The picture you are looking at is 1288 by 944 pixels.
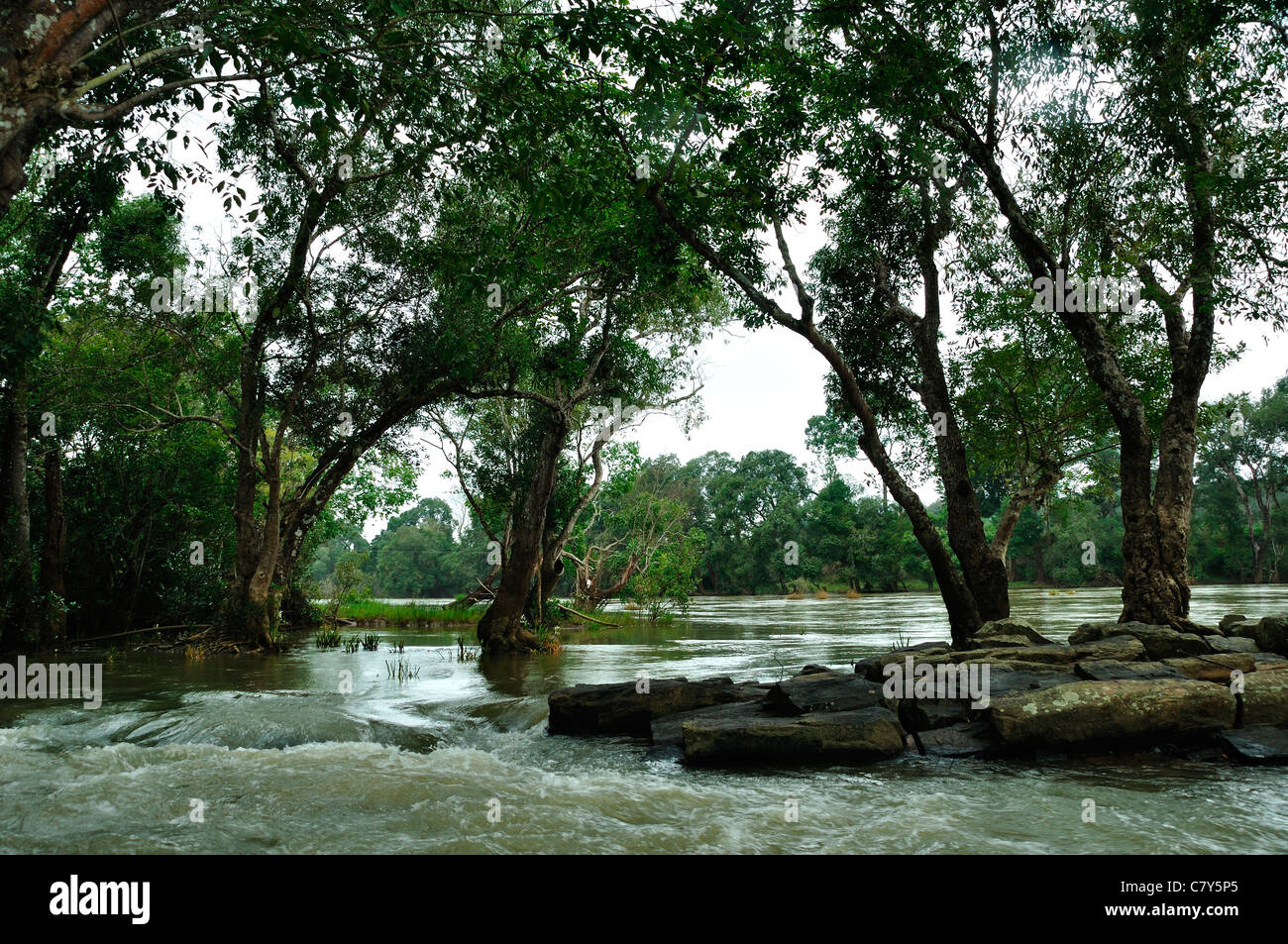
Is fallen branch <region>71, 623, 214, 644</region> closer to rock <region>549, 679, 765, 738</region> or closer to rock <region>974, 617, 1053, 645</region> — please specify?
rock <region>549, 679, 765, 738</region>

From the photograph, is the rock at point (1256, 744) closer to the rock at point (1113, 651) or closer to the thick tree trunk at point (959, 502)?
the rock at point (1113, 651)

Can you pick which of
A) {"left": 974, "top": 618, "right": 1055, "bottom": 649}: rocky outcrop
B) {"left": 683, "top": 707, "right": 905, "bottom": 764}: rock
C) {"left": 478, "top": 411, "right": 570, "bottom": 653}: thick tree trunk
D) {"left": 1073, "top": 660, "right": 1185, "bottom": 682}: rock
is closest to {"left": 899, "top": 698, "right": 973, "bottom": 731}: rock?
{"left": 683, "top": 707, "right": 905, "bottom": 764}: rock

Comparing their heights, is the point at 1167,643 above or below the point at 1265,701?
above

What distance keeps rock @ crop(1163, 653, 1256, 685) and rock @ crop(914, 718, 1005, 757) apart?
2.32 meters

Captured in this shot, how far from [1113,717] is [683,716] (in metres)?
3.86

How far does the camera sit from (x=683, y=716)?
7.73 metres

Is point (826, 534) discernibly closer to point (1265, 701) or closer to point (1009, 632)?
point (1009, 632)

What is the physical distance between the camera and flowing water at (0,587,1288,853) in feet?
14.9

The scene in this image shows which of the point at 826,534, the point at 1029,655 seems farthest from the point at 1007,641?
the point at 826,534

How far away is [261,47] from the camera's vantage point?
255 inches

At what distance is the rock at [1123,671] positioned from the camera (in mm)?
7113

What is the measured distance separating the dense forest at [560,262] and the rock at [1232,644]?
1.27 meters

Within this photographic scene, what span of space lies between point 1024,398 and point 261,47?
17373 mm

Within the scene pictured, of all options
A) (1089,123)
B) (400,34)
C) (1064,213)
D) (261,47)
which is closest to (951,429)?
(1064,213)
